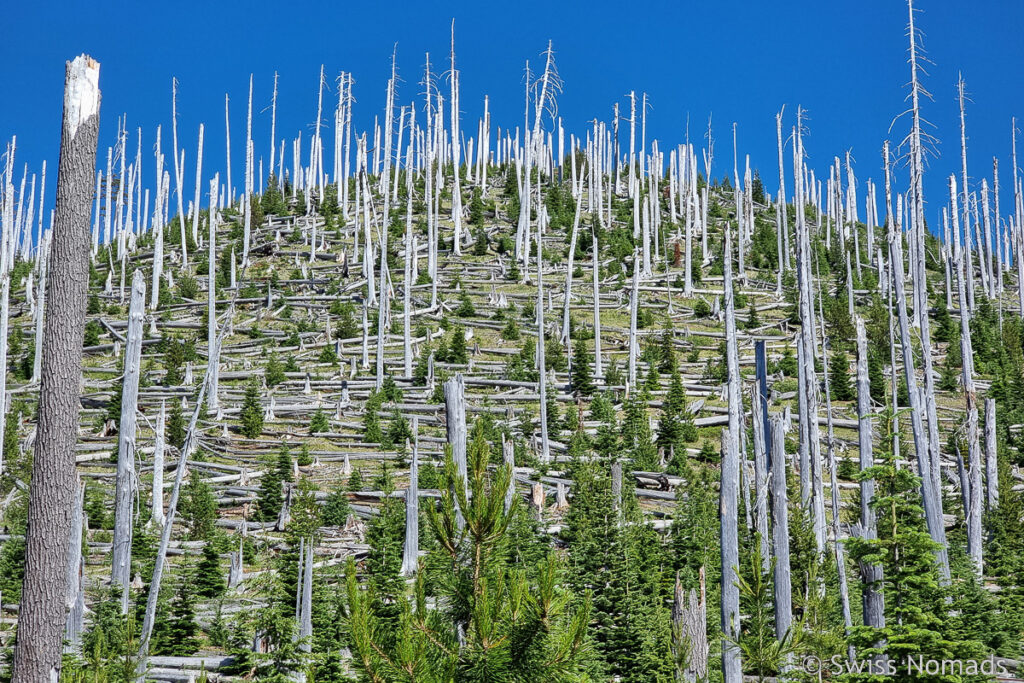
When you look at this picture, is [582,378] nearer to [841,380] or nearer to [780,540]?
[841,380]

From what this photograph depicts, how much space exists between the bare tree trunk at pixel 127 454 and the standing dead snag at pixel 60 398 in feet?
25.1

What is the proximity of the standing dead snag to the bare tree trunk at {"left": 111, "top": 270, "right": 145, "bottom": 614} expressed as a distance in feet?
25.1

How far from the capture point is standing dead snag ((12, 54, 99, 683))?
5.93 m

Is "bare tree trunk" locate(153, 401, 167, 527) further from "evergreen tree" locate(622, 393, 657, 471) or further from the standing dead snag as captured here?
the standing dead snag

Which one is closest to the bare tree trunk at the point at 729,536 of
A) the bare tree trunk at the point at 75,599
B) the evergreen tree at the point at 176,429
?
the bare tree trunk at the point at 75,599

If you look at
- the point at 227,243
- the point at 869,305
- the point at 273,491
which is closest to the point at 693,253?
the point at 869,305

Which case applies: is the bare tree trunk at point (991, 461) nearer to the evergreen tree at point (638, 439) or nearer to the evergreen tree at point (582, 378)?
the evergreen tree at point (638, 439)

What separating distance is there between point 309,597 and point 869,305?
33.8 m

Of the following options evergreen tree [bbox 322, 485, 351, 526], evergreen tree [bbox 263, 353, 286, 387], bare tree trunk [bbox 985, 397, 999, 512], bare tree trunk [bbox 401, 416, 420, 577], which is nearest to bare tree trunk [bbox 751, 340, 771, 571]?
bare tree trunk [bbox 401, 416, 420, 577]

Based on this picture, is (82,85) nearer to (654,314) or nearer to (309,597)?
(309,597)

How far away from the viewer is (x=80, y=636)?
1167 centimetres

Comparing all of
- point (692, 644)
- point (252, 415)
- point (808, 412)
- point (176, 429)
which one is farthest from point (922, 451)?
point (176, 429)

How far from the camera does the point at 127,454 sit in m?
14.5

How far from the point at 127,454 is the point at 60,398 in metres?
9.08
